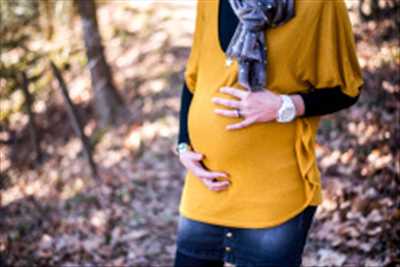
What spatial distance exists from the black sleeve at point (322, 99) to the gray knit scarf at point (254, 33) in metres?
0.19

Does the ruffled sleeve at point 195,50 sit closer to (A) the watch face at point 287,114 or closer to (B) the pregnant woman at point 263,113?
(B) the pregnant woman at point 263,113

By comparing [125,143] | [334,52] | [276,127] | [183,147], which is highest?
[334,52]

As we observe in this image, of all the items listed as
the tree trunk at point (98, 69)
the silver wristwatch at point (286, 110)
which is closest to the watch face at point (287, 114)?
the silver wristwatch at point (286, 110)

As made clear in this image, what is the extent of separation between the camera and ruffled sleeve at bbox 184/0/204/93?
7.11 feet

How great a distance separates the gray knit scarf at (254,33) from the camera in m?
1.83

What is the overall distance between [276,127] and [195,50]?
1.60ft

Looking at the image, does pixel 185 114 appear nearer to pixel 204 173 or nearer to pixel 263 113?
pixel 204 173

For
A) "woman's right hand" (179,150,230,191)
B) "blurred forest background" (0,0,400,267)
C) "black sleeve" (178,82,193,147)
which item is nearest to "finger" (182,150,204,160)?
"woman's right hand" (179,150,230,191)

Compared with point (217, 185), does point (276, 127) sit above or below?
above

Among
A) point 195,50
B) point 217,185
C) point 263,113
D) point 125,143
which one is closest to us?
point 263,113

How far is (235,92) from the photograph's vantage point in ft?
6.59

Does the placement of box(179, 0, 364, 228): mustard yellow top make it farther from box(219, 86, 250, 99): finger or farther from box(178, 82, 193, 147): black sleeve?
box(178, 82, 193, 147): black sleeve

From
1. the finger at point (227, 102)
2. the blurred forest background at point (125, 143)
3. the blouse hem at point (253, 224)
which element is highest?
the finger at point (227, 102)

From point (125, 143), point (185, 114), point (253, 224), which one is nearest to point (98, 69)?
point (125, 143)
